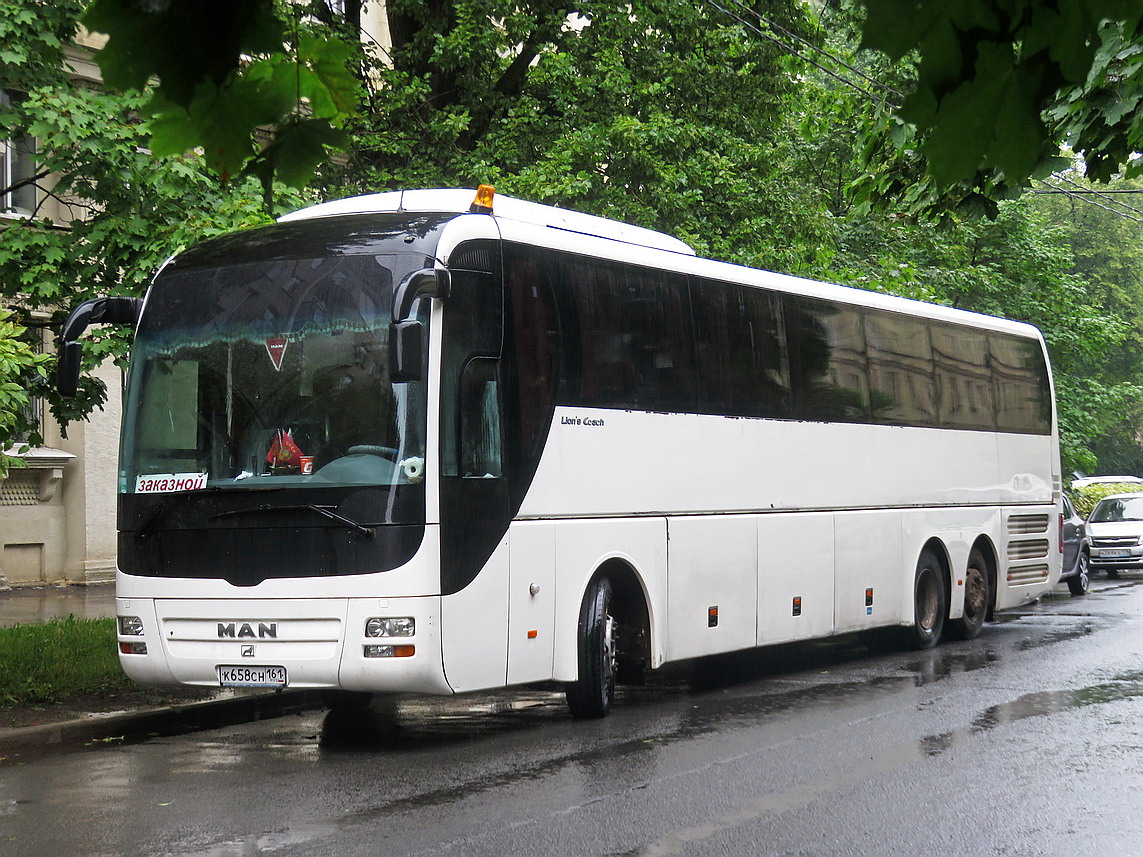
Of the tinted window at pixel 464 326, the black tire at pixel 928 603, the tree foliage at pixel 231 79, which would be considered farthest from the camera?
the black tire at pixel 928 603

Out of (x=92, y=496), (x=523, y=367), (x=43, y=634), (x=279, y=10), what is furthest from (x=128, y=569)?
(x=92, y=496)

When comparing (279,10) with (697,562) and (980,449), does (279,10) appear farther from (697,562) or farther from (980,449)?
(980,449)

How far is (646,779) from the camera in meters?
8.29

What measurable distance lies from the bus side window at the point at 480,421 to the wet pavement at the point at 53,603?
28.6 ft

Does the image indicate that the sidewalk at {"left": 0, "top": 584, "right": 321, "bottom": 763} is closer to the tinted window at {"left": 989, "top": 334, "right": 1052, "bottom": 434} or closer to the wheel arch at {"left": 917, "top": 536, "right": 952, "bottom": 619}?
the wheel arch at {"left": 917, "top": 536, "right": 952, "bottom": 619}

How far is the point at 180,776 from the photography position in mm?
8695

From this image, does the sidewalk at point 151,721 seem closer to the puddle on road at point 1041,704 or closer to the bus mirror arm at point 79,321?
the bus mirror arm at point 79,321

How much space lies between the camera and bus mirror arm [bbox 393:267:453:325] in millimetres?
9281

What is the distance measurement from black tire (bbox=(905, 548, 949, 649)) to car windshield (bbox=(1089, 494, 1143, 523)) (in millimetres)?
17666

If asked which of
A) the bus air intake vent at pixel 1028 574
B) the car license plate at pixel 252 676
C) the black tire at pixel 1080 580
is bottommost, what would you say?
the black tire at pixel 1080 580

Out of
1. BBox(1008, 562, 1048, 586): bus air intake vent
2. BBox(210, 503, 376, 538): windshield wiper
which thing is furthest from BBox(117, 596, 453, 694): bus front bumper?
BBox(1008, 562, 1048, 586): bus air intake vent

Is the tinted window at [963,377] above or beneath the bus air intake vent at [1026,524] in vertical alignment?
above

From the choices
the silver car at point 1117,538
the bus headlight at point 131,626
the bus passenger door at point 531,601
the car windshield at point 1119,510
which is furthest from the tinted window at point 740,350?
the car windshield at point 1119,510

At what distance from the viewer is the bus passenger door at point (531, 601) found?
33.5 ft
